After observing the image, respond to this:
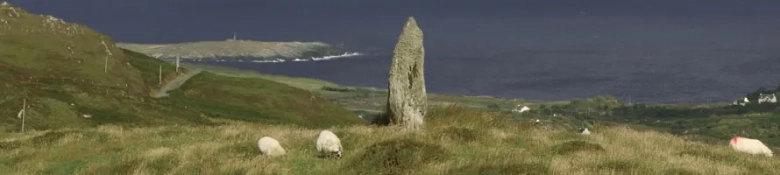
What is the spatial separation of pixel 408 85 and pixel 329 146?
7.48 metres

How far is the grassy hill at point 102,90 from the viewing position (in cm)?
9556

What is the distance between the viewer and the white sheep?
21828 mm

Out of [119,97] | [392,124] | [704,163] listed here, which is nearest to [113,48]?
[119,97]

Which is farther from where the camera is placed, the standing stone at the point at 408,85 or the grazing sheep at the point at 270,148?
the standing stone at the point at 408,85

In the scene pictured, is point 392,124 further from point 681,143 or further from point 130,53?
point 130,53

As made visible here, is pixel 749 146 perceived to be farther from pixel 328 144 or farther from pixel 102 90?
pixel 102 90

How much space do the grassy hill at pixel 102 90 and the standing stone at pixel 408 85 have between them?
Answer: 4961 centimetres

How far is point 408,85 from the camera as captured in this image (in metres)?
28.8

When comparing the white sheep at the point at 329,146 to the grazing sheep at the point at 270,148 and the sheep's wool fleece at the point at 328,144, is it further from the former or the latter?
the grazing sheep at the point at 270,148

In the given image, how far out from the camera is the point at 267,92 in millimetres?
168125

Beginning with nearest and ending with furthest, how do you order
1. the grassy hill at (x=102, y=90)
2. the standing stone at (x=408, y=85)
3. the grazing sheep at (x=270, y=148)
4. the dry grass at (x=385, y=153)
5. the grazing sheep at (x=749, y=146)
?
the dry grass at (x=385, y=153) → the grazing sheep at (x=270, y=148) → the grazing sheep at (x=749, y=146) → the standing stone at (x=408, y=85) → the grassy hill at (x=102, y=90)

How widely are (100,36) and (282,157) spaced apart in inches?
6443

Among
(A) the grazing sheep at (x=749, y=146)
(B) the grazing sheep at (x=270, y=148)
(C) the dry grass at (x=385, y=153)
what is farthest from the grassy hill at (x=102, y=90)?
(A) the grazing sheep at (x=749, y=146)

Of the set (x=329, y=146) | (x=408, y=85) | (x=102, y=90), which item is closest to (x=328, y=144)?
(x=329, y=146)
